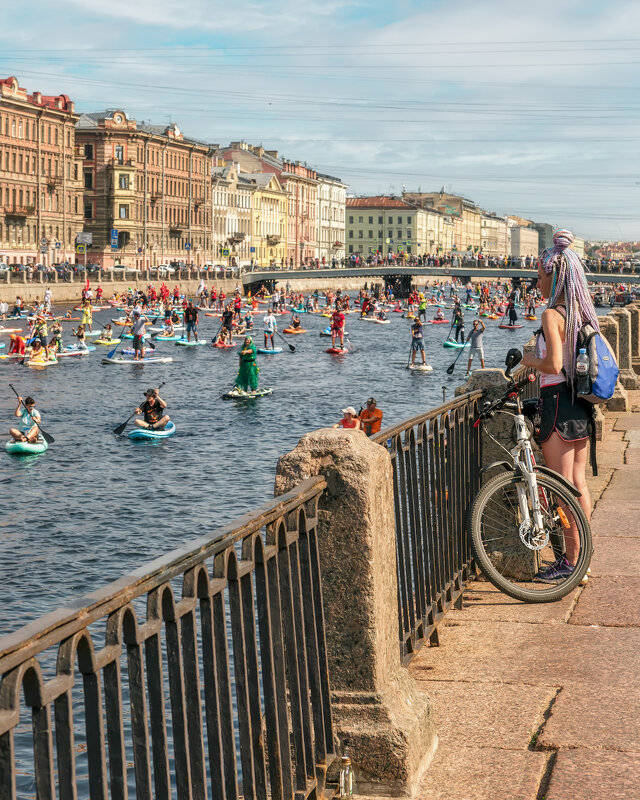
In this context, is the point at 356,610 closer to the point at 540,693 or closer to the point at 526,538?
the point at 540,693

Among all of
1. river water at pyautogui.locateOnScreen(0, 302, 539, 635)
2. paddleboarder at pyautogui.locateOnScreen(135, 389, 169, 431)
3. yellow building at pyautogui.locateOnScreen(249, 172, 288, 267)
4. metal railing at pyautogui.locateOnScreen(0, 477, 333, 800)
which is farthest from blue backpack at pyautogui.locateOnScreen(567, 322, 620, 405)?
yellow building at pyautogui.locateOnScreen(249, 172, 288, 267)

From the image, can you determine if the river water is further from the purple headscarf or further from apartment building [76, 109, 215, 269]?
apartment building [76, 109, 215, 269]

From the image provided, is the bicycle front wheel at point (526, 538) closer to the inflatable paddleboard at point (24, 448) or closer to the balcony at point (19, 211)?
the inflatable paddleboard at point (24, 448)

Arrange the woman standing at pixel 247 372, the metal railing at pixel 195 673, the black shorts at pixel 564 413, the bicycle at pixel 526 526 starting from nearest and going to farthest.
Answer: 1. the metal railing at pixel 195 673
2. the bicycle at pixel 526 526
3. the black shorts at pixel 564 413
4. the woman standing at pixel 247 372

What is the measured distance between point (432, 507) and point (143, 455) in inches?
910

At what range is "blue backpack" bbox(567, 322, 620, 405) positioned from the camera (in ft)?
20.0

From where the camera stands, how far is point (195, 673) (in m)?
2.89

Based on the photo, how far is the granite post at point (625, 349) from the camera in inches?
669

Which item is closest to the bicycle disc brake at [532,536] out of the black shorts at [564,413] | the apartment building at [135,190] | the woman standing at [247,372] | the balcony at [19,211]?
the black shorts at [564,413]

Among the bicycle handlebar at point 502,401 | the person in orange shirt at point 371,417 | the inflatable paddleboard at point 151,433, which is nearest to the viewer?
the bicycle handlebar at point 502,401

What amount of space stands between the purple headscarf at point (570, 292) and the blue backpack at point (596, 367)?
33 mm

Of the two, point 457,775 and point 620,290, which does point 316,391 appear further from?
point 620,290

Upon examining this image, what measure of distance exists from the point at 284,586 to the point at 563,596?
2.75 m

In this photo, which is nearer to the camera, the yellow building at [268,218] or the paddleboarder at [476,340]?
the paddleboarder at [476,340]
